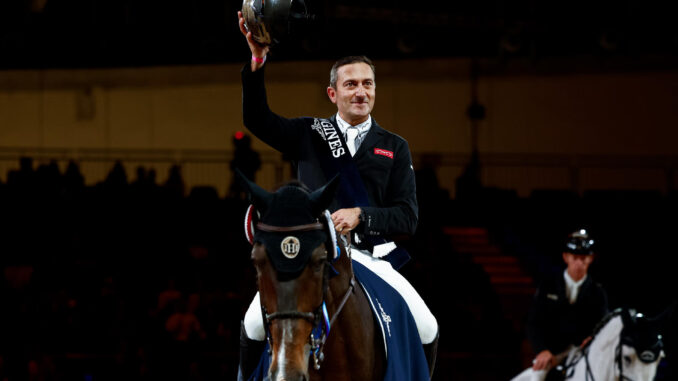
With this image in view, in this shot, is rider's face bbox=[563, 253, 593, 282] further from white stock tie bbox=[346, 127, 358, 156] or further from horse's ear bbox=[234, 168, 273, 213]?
horse's ear bbox=[234, 168, 273, 213]

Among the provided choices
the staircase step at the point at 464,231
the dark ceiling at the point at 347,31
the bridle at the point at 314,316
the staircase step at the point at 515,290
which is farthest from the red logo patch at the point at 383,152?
the staircase step at the point at 464,231

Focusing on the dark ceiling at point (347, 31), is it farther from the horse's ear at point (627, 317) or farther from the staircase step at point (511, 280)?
the horse's ear at point (627, 317)

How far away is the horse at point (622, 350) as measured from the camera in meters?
6.95

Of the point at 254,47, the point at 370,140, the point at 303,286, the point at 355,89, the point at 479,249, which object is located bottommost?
the point at 479,249

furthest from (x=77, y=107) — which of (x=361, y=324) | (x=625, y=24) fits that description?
(x=361, y=324)

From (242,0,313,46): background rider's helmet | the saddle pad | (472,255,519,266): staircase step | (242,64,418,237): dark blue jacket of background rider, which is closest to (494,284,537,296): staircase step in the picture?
(472,255,519,266): staircase step

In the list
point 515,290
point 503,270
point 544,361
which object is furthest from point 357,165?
point 503,270

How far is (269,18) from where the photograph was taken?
3.35 meters

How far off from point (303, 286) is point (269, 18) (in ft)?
3.24

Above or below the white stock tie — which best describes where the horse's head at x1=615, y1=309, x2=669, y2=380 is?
below

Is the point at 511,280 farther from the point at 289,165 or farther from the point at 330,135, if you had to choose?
the point at 330,135

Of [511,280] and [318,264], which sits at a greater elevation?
[318,264]

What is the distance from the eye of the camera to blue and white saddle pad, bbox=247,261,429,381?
355cm

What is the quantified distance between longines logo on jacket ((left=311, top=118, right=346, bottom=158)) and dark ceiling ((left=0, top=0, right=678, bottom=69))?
9.77m
